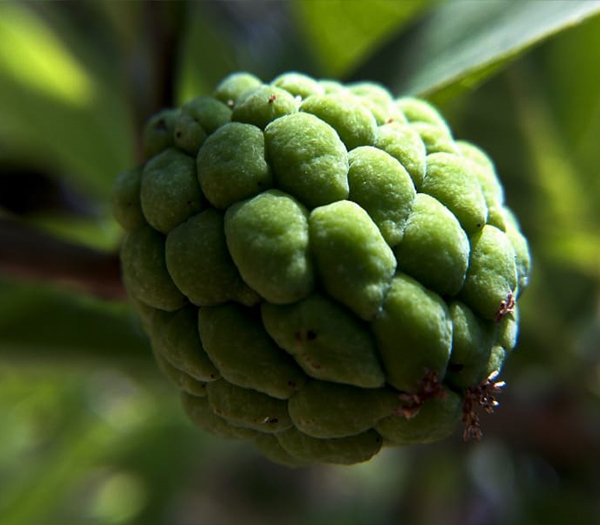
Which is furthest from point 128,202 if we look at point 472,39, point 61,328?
point 61,328

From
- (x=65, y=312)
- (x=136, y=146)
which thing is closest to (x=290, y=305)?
(x=136, y=146)

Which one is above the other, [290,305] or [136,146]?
[136,146]

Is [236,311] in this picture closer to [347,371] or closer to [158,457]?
[347,371]

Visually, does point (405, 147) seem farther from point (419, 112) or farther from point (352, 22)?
point (352, 22)

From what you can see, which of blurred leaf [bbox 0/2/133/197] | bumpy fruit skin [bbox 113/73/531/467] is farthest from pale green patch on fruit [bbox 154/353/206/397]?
blurred leaf [bbox 0/2/133/197]

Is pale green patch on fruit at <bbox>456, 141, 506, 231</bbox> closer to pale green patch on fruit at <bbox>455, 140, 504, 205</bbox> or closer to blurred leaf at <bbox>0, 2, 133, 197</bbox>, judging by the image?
pale green patch on fruit at <bbox>455, 140, 504, 205</bbox>
